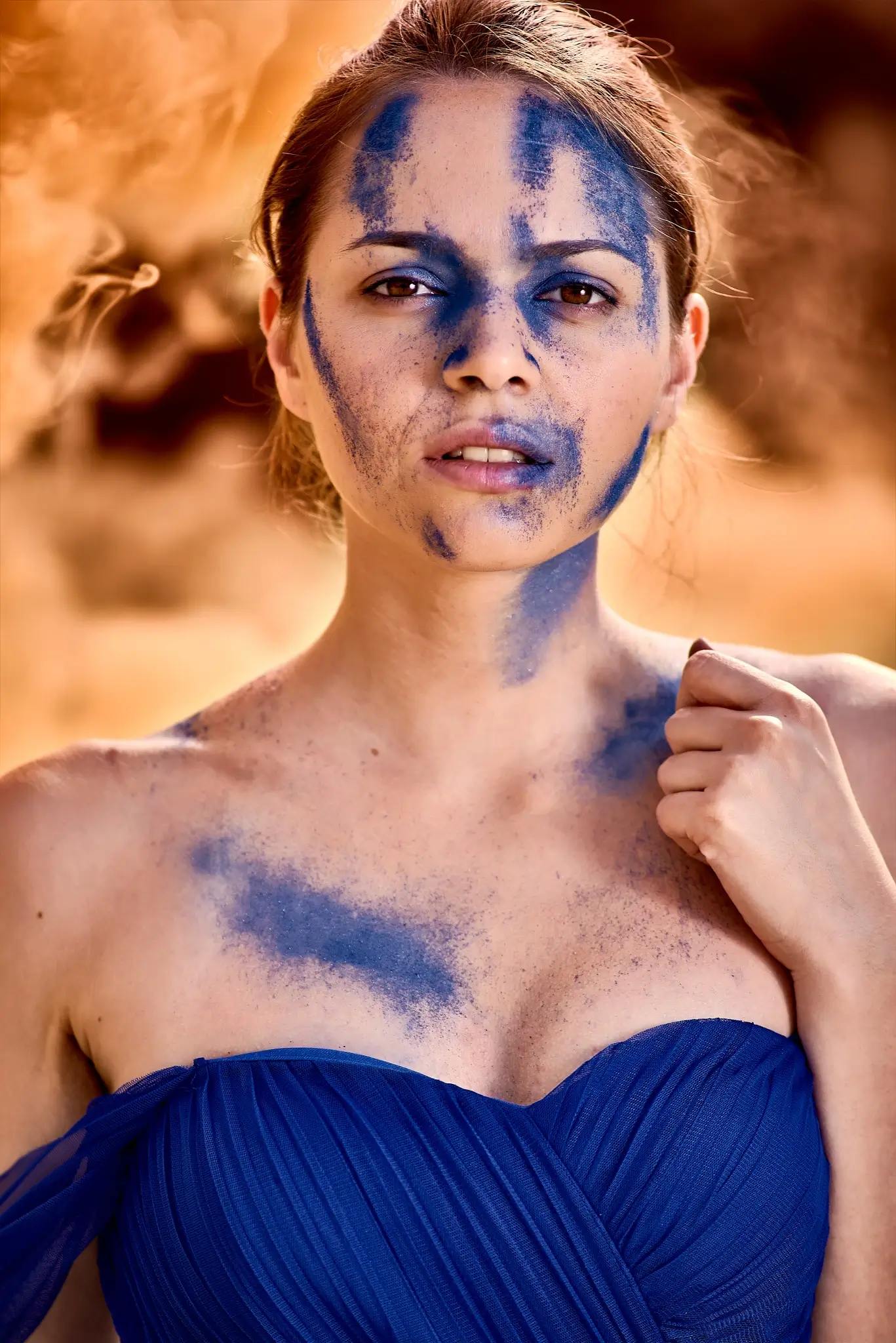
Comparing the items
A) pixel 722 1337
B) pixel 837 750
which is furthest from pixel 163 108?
pixel 722 1337

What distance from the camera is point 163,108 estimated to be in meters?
1.97

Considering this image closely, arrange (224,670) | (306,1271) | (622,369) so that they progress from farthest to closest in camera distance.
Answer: (224,670) < (622,369) < (306,1271)

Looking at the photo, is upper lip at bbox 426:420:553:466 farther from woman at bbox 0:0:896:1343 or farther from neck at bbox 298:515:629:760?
neck at bbox 298:515:629:760

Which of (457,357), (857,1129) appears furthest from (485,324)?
(857,1129)

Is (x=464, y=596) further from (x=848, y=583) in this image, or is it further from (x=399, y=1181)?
(x=848, y=583)

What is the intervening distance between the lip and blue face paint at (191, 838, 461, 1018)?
38 cm

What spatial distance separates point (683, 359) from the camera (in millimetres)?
1422

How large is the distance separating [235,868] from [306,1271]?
36 cm

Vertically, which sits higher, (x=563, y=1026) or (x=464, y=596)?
(x=464, y=596)

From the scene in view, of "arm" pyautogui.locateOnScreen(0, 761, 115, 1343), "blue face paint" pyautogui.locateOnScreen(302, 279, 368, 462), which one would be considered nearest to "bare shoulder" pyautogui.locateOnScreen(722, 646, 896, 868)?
"blue face paint" pyautogui.locateOnScreen(302, 279, 368, 462)

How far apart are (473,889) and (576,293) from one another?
0.53m

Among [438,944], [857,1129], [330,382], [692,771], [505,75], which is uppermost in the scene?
[505,75]

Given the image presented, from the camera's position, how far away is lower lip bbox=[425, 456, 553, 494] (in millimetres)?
1221

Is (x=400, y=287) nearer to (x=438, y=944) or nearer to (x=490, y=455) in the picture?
(x=490, y=455)
